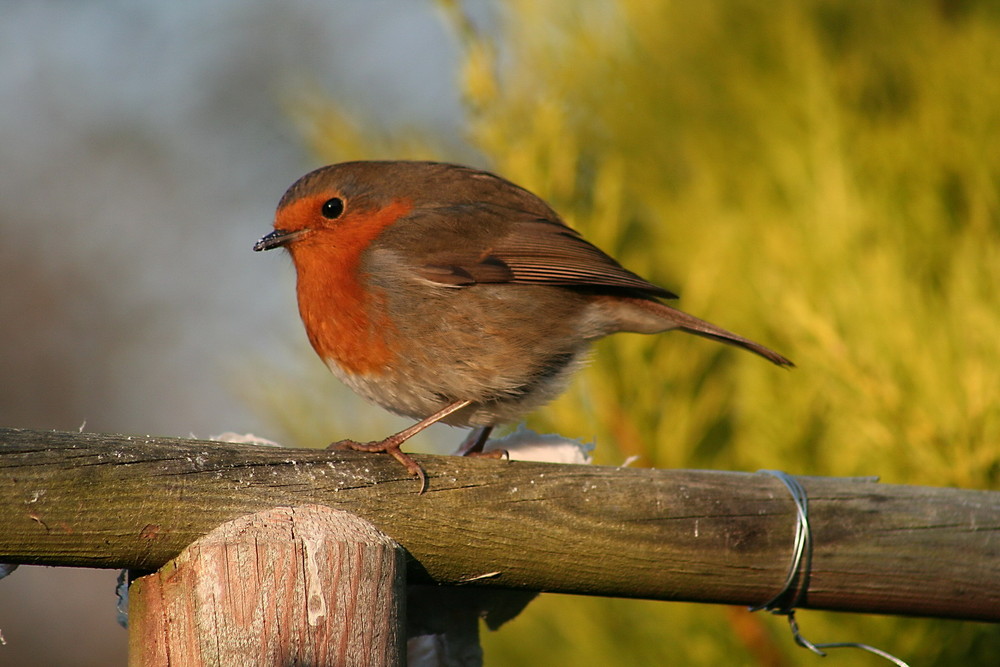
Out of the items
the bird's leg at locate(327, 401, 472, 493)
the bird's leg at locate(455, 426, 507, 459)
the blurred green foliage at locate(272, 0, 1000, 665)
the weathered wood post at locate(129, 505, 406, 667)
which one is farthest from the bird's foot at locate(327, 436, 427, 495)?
the blurred green foliage at locate(272, 0, 1000, 665)

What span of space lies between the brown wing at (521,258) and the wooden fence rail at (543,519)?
33.2 inches

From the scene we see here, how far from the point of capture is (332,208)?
3.02m

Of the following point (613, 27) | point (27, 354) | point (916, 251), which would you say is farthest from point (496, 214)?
point (27, 354)

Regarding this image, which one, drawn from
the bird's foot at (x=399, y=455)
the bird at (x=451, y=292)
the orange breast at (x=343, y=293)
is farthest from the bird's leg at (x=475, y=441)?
the bird's foot at (x=399, y=455)

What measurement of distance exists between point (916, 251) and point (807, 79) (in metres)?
0.53

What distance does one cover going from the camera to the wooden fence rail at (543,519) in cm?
166

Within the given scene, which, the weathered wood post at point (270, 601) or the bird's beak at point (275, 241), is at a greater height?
the bird's beak at point (275, 241)

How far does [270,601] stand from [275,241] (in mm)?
1542

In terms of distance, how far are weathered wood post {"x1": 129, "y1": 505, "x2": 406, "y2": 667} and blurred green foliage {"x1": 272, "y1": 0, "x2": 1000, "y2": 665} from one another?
130cm

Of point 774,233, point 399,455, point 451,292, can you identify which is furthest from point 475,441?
point 399,455

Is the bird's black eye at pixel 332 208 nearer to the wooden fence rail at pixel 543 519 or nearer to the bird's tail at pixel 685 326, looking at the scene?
the bird's tail at pixel 685 326

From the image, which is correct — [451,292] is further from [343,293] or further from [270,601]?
[270,601]

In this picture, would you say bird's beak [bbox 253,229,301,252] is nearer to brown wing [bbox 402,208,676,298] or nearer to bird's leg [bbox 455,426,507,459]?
brown wing [bbox 402,208,676,298]

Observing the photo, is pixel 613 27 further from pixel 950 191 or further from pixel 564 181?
pixel 950 191
